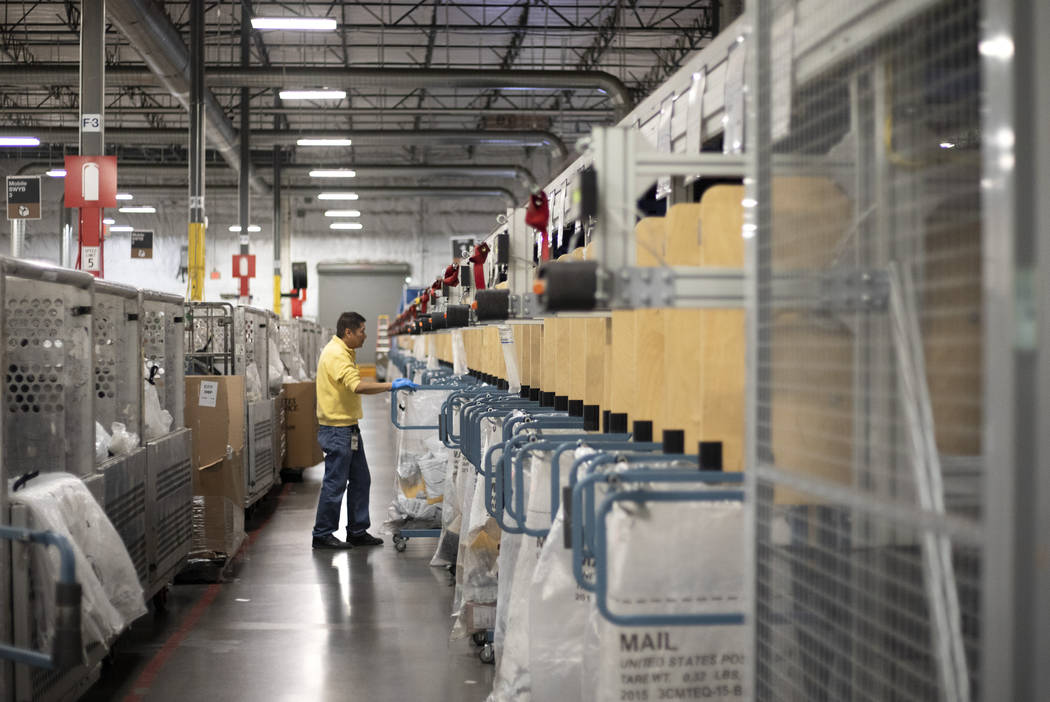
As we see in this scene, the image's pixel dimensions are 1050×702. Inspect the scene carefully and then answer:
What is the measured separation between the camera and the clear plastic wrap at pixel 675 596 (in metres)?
2.37

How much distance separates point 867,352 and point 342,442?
6040 mm

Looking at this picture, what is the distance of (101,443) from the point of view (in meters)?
4.62

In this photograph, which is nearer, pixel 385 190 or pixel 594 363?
pixel 594 363

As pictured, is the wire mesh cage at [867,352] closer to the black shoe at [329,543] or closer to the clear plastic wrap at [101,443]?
the clear plastic wrap at [101,443]

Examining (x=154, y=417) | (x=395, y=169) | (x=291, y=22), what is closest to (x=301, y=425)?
(x=291, y=22)

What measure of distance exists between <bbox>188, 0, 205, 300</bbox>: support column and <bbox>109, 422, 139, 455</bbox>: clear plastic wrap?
26.1 ft

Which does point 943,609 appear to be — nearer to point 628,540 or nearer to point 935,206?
point 935,206

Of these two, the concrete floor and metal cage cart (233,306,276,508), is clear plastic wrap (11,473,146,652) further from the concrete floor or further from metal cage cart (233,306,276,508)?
metal cage cart (233,306,276,508)

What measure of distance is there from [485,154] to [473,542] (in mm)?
22540

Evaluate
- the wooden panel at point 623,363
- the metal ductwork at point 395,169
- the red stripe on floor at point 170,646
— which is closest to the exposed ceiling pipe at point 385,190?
the metal ductwork at point 395,169

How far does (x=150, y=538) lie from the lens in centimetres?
501

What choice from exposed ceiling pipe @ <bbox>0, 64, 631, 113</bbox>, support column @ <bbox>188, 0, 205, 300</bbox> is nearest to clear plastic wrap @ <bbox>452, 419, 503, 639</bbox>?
support column @ <bbox>188, 0, 205, 300</bbox>

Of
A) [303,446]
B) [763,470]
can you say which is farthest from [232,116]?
[763,470]

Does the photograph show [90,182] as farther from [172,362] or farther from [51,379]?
[51,379]
